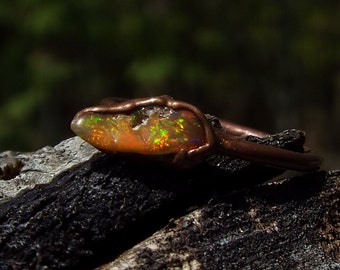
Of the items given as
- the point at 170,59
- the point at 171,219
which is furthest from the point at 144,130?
the point at 170,59

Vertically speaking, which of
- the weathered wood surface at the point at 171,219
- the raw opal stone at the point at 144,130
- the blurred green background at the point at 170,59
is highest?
the raw opal stone at the point at 144,130

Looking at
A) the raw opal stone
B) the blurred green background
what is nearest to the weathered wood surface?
the raw opal stone

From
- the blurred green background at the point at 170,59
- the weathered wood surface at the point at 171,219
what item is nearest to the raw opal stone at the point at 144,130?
the weathered wood surface at the point at 171,219

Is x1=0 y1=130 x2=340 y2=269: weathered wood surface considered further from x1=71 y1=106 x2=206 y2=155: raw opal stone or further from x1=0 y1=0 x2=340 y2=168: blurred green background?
x1=0 y1=0 x2=340 y2=168: blurred green background

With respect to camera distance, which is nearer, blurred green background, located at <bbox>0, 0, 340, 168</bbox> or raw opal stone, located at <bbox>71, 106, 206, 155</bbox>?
raw opal stone, located at <bbox>71, 106, 206, 155</bbox>

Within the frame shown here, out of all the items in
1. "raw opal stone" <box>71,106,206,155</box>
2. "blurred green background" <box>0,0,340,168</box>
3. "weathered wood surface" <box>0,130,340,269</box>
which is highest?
"raw opal stone" <box>71,106,206,155</box>

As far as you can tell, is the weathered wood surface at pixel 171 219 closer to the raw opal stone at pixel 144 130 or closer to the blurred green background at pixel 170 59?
the raw opal stone at pixel 144 130
